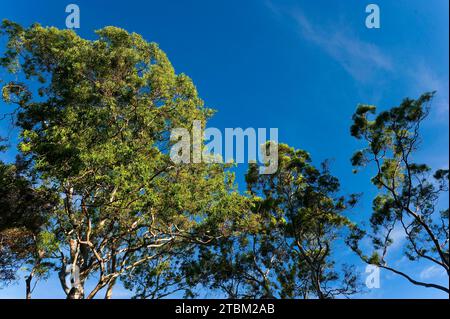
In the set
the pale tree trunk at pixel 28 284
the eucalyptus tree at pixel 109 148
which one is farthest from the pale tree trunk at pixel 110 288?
the pale tree trunk at pixel 28 284

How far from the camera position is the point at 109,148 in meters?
12.9

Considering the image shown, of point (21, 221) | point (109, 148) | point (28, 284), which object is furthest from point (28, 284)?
point (109, 148)

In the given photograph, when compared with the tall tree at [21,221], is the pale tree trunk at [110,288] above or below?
below

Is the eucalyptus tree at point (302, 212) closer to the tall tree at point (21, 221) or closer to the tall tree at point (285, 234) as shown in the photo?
the tall tree at point (285, 234)

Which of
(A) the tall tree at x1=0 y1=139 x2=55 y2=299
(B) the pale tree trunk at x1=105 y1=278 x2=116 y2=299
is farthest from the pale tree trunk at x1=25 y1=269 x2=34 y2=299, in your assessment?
(B) the pale tree trunk at x1=105 y1=278 x2=116 y2=299

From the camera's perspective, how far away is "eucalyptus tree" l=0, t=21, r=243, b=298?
13055 millimetres

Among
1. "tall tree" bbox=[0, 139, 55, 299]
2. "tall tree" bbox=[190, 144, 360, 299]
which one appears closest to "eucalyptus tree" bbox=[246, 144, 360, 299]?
"tall tree" bbox=[190, 144, 360, 299]

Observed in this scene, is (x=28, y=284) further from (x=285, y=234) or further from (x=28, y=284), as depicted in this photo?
(x=285, y=234)

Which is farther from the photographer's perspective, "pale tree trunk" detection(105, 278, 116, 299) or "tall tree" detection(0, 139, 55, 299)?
"pale tree trunk" detection(105, 278, 116, 299)

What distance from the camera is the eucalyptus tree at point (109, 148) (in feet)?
42.8

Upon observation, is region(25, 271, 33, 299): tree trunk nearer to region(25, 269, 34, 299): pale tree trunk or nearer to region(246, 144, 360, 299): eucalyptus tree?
region(25, 269, 34, 299): pale tree trunk

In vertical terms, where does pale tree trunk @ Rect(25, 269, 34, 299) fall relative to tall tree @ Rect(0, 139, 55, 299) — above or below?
below

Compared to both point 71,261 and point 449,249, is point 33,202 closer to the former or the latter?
point 71,261
